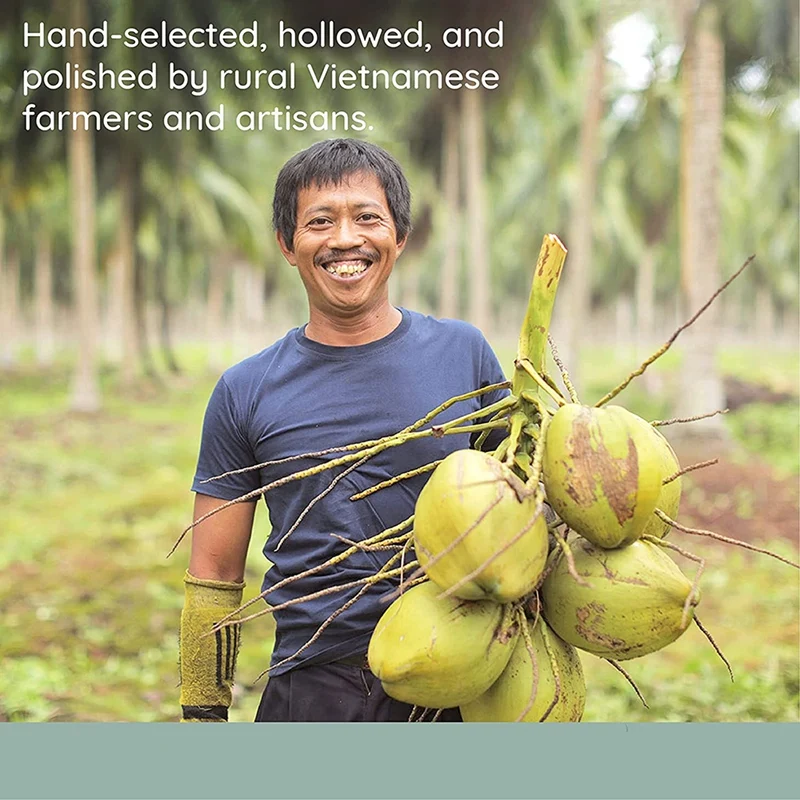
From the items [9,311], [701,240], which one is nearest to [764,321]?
[701,240]

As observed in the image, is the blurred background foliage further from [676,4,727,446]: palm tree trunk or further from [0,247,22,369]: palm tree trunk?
[0,247,22,369]: palm tree trunk

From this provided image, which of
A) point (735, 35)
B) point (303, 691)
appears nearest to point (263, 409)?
point (303, 691)

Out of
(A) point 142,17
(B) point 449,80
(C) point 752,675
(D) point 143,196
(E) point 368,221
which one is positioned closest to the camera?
(E) point 368,221

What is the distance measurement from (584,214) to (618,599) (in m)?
4.11

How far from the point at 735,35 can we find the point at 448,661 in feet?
13.5

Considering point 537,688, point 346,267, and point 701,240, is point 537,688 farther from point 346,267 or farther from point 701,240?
point 701,240

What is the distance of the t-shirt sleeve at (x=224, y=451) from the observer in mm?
1245

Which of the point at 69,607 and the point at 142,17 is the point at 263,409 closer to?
the point at 69,607

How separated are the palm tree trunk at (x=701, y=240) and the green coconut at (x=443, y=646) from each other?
3.80 m

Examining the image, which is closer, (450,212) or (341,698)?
(341,698)

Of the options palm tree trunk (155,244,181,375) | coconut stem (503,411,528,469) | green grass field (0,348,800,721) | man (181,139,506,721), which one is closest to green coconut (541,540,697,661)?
coconut stem (503,411,528,469)

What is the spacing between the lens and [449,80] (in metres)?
3.59

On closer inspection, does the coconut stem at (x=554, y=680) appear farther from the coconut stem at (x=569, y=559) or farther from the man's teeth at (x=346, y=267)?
the man's teeth at (x=346, y=267)

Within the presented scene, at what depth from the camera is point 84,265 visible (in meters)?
5.07
